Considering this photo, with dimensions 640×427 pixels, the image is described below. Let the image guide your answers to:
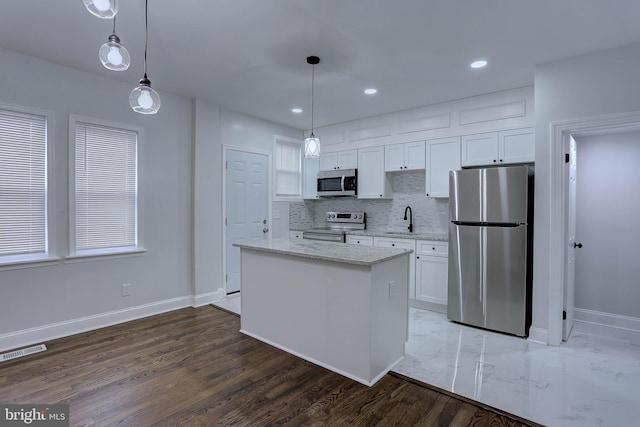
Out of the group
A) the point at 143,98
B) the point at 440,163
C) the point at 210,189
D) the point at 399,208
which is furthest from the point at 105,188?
the point at 440,163

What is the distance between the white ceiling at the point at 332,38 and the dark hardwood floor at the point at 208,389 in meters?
2.66

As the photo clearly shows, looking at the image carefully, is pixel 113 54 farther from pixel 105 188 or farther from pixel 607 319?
pixel 607 319

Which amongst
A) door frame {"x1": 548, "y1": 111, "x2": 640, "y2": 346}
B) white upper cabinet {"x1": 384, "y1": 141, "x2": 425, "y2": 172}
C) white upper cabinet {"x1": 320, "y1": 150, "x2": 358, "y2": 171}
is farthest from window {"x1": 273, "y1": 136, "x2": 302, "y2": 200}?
door frame {"x1": 548, "y1": 111, "x2": 640, "y2": 346}

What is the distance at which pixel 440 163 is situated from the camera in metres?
4.12

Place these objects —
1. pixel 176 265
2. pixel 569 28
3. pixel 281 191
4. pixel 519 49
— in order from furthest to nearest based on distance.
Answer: pixel 281 191 < pixel 176 265 < pixel 519 49 < pixel 569 28

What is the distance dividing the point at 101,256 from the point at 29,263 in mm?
576

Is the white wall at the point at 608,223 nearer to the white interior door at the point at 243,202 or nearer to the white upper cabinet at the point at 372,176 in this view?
the white upper cabinet at the point at 372,176

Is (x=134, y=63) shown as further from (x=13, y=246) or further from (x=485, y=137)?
(x=485, y=137)

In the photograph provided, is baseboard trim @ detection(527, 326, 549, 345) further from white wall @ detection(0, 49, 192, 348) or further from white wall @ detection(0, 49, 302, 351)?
white wall @ detection(0, 49, 192, 348)

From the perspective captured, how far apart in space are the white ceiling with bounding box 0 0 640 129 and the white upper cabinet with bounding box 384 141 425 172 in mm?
838

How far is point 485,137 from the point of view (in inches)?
148

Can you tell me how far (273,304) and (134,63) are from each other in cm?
267

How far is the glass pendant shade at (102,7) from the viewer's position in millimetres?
1300

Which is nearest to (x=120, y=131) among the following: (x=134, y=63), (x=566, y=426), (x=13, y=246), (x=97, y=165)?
(x=97, y=165)
